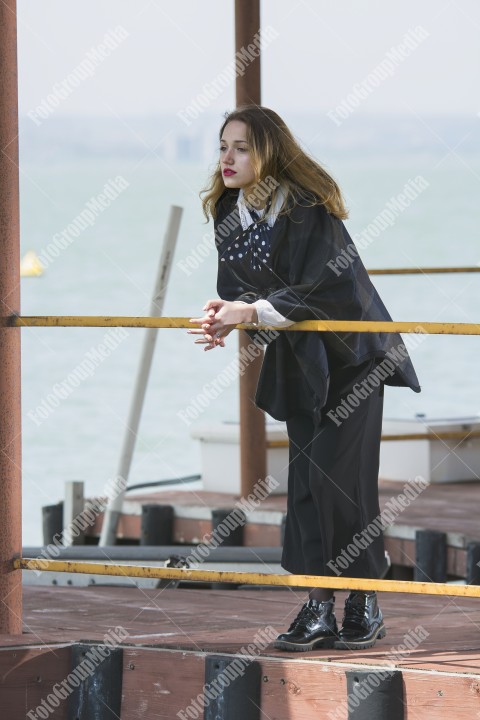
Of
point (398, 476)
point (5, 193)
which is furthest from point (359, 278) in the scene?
point (398, 476)

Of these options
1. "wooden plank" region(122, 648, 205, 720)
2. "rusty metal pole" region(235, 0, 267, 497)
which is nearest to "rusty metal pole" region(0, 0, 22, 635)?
"wooden plank" region(122, 648, 205, 720)

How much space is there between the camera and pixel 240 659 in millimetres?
3584

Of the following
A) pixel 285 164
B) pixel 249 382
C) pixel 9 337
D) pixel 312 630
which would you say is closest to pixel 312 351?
pixel 285 164

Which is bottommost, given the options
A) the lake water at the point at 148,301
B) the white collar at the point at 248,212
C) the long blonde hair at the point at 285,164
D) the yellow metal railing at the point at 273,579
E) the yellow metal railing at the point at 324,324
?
the yellow metal railing at the point at 273,579

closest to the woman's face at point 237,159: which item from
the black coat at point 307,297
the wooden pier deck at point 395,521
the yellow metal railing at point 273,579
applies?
the black coat at point 307,297

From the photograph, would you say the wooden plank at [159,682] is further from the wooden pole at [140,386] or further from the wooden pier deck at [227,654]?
the wooden pole at [140,386]

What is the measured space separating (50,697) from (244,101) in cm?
345

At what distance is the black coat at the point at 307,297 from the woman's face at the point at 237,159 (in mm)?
109

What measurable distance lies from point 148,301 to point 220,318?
17696 millimetres

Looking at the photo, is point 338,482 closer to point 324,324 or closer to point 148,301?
point 324,324

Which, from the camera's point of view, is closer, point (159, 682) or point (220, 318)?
point (220, 318)

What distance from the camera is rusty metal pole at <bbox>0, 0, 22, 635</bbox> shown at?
393 cm

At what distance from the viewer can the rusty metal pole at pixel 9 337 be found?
12.9 ft

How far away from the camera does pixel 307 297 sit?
3.62 metres
